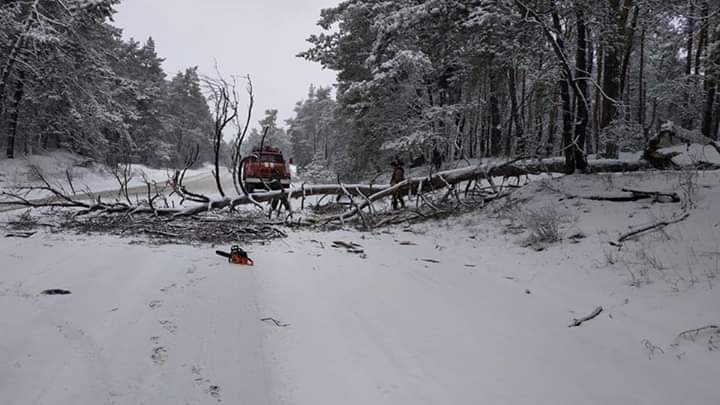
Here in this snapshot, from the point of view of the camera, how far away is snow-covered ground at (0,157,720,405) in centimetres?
189

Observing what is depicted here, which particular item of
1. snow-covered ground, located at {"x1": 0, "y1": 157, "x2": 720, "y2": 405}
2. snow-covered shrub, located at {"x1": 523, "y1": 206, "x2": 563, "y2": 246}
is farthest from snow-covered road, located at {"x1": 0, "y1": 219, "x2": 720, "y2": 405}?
snow-covered shrub, located at {"x1": 523, "y1": 206, "x2": 563, "y2": 246}

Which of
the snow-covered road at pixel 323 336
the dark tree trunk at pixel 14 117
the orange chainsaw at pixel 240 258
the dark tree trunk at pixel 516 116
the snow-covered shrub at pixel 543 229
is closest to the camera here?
the snow-covered road at pixel 323 336

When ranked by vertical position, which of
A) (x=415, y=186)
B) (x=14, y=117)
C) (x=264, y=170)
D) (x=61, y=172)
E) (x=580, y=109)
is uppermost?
(x=14, y=117)

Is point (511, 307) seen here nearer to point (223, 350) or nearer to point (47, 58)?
point (223, 350)

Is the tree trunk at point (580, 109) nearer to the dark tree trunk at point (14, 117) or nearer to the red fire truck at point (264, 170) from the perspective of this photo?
the red fire truck at point (264, 170)

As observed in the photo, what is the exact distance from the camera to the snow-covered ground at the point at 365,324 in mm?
1889

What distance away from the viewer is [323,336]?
2.53 meters

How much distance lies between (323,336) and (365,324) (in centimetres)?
39

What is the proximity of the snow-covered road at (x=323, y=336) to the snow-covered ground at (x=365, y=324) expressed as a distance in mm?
14

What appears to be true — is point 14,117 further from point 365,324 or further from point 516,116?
point 365,324

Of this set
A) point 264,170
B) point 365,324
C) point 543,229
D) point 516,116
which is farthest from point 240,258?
point 516,116

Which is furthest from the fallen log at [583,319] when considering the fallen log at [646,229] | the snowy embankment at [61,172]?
the snowy embankment at [61,172]

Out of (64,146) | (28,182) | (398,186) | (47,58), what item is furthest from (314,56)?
(64,146)

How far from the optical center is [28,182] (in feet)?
54.2
